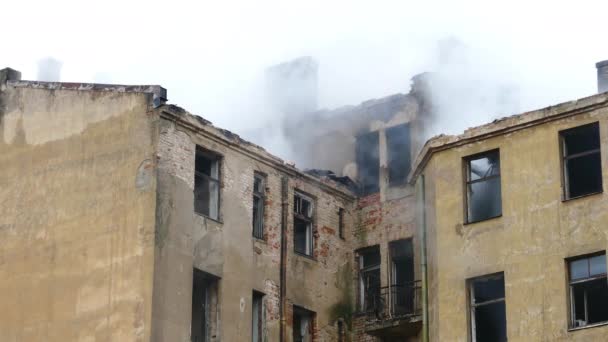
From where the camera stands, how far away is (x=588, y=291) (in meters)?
32.5

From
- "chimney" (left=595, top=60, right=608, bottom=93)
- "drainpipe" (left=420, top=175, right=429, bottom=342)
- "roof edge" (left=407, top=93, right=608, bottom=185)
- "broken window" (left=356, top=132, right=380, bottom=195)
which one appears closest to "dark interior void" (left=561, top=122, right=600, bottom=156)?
"roof edge" (left=407, top=93, right=608, bottom=185)

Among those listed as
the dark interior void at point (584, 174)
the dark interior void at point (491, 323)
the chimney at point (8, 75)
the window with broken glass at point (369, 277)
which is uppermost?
the chimney at point (8, 75)

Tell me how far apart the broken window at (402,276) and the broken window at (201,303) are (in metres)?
5.09

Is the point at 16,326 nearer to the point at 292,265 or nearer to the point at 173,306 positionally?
the point at 173,306

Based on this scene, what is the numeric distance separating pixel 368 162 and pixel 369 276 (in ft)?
11.0

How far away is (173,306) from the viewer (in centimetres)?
3400

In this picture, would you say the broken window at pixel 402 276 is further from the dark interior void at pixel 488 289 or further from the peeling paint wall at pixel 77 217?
the peeling paint wall at pixel 77 217

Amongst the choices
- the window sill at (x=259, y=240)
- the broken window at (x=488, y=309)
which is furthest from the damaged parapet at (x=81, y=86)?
the broken window at (x=488, y=309)

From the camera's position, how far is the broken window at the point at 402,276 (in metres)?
38.0

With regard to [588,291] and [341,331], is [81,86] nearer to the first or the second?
[341,331]

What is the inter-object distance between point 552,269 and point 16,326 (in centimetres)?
1252

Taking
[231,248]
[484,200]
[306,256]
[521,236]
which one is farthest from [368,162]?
[521,236]

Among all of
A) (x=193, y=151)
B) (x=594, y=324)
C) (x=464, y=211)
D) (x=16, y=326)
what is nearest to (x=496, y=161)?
(x=464, y=211)

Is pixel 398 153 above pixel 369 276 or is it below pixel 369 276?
above
